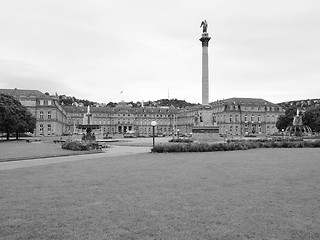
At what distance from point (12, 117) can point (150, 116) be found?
353 feet

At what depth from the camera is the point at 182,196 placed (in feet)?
31.1

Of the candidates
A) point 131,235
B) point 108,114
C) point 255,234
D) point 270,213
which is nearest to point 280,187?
point 270,213

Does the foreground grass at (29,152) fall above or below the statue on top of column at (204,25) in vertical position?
below

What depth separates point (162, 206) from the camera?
8273 millimetres

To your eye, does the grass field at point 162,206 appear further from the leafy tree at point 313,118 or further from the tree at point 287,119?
the tree at point 287,119

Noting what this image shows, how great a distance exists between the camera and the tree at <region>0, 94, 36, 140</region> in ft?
178

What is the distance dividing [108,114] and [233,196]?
15164cm

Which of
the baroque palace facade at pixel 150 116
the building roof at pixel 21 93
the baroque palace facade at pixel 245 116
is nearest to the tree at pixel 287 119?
the baroque palace facade at pixel 150 116

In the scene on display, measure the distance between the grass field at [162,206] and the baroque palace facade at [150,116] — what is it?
59.2 meters

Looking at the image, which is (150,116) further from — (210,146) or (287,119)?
(210,146)

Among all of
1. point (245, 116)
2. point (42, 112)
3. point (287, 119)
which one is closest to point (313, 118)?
point (287, 119)

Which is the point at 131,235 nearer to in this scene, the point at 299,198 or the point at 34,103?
the point at 299,198

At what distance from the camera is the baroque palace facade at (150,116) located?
110375 mm

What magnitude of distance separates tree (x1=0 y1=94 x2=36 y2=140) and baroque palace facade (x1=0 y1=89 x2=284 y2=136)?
131ft
